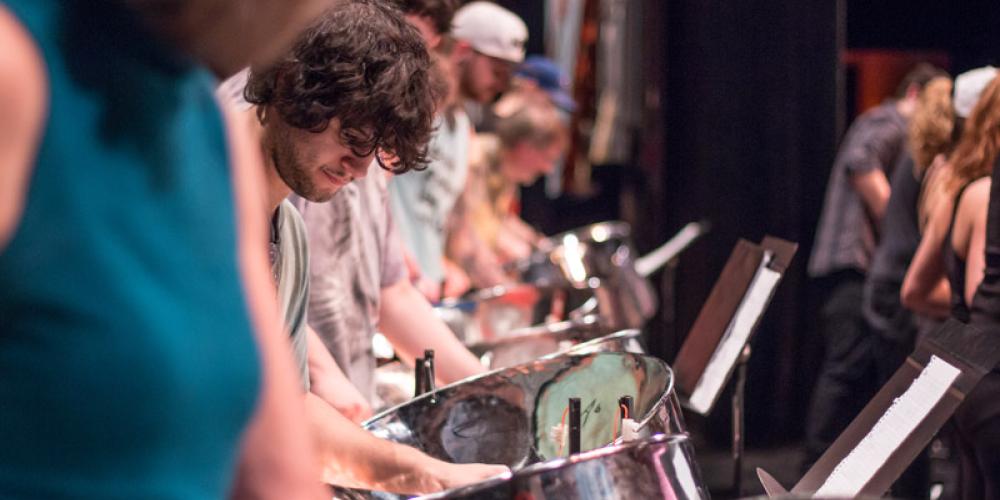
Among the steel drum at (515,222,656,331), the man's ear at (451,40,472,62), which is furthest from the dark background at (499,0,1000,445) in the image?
the man's ear at (451,40,472,62)

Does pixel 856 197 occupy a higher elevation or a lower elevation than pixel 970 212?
lower

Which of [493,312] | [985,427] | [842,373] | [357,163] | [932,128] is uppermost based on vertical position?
[357,163]

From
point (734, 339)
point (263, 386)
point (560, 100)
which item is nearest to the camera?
point (263, 386)

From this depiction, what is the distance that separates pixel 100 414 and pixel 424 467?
2.30 feet

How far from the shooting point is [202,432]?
0.63 m

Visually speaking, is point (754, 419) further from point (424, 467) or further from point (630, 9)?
point (424, 467)

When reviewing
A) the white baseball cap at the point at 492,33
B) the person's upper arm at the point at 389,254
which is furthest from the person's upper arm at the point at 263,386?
the white baseball cap at the point at 492,33

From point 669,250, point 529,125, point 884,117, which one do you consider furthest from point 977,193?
point 529,125

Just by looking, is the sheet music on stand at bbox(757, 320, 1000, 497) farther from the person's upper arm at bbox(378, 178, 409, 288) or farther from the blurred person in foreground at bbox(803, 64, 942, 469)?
the blurred person in foreground at bbox(803, 64, 942, 469)

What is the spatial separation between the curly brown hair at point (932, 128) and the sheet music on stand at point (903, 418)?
4.86ft

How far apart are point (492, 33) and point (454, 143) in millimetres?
291

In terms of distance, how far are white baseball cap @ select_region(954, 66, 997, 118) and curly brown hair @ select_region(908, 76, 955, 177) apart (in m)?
0.07

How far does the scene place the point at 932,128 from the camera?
2816mm

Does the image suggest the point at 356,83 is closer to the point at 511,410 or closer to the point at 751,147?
the point at 511,410
